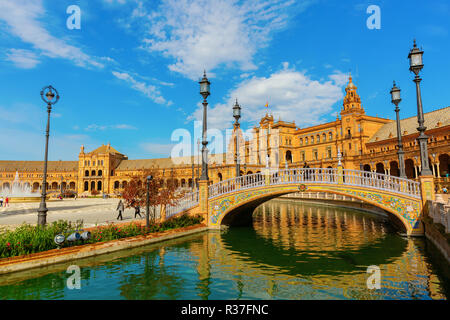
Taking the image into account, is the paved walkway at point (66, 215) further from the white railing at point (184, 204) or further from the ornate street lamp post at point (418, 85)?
the ornate street lamp post at point (418, 85)

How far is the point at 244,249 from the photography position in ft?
42.9

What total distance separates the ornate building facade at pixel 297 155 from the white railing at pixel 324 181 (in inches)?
438

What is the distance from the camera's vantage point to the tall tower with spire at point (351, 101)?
203ft

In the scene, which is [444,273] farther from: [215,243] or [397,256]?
[215,243]

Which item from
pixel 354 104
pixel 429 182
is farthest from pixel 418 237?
pixel 354 104

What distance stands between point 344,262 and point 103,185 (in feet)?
342

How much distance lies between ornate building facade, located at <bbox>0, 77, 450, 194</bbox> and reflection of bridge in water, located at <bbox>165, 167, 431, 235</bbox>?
1150 centimetres

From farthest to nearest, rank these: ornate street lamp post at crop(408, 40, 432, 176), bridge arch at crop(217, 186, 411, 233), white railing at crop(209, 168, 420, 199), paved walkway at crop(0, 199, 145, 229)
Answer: paved walkway at crop(0, 199, 145, 229) < bridge arch at crop(217, 186, 411, 233) < white railing at crop(209, 168, 420, 199) < ornate street lamp post at crop(408, 40, 432, 176)

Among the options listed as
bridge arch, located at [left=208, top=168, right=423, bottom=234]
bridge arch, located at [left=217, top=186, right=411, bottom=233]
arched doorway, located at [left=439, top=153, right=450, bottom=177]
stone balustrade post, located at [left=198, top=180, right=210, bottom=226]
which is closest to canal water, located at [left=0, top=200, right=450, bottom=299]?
bridge arch, located at [left=217, top=186, right=411, bottom=233]

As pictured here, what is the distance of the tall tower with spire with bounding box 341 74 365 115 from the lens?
61.9 m

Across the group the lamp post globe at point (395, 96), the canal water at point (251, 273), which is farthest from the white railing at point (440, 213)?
the lamp post globe at point (395, 96)

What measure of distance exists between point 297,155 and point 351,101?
2074 cm

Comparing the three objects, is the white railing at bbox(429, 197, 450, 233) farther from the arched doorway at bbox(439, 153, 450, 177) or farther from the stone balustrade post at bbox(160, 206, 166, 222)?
the arched doorway at bbox(439, 153, 450, 177)

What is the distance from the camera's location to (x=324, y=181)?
1591 centimetres
